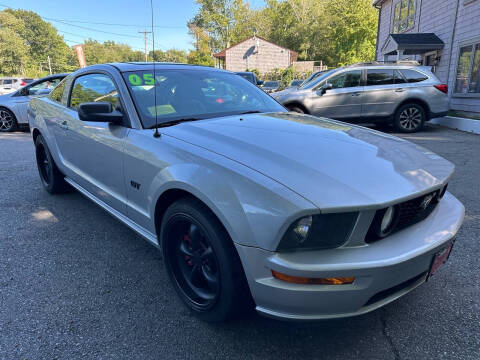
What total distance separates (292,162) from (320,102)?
7.34 m

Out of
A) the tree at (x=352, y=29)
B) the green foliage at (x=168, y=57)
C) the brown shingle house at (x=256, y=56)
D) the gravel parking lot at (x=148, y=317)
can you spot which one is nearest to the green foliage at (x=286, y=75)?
the brown shingle house at (x=256, y=56)

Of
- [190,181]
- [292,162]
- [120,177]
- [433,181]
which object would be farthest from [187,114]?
[433,181]

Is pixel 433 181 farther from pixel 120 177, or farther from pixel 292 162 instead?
pixel 120 177

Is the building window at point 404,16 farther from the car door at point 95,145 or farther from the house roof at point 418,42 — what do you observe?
the car door at point 95,145

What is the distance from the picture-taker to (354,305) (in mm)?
1548

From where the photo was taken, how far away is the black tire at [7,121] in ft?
30.9

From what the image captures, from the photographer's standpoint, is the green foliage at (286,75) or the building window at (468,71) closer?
the building window at (468,71)

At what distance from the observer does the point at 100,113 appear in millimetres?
2471

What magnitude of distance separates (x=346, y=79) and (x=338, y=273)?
324 inches

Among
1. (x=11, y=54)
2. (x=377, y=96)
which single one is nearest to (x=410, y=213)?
(x=377, y=96)

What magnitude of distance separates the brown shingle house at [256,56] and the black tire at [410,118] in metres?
33.5

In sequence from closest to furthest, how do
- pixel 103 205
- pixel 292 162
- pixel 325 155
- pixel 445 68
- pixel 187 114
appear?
pixel 292 162
pixel 325 155
pixel 187 114
pixel 103 205
pixel 445 68

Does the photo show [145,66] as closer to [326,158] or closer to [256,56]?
[326,158]

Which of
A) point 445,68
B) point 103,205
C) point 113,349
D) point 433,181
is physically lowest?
point 113,349
